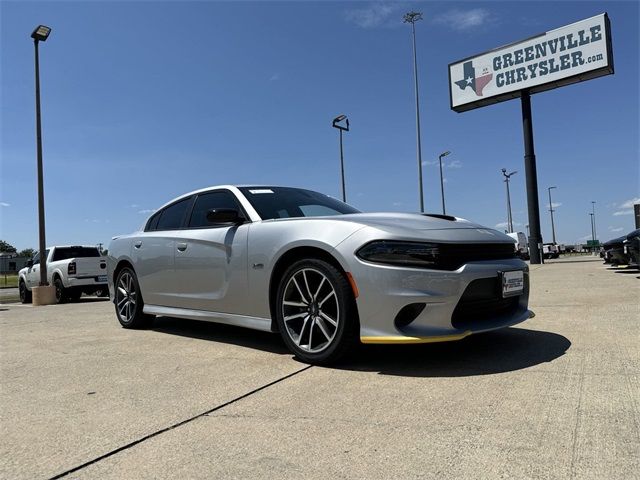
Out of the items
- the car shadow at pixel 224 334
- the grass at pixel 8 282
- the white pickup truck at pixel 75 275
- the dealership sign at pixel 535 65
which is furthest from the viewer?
the grass at pixel 8 282

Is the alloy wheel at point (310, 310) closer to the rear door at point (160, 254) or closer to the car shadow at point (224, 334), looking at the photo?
the car shadow at point (224, 334)

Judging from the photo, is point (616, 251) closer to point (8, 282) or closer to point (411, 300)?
point (411, 300)

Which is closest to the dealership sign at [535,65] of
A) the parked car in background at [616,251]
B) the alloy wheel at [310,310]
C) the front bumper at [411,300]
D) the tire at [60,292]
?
the parked car in background at [616,251]

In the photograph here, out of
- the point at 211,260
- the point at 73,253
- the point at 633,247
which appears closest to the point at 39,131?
the point at 73,253

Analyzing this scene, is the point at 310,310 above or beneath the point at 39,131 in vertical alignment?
beneath

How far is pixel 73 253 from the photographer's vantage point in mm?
14438

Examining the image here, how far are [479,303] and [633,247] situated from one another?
9.06 m

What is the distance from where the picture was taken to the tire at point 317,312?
3449mm

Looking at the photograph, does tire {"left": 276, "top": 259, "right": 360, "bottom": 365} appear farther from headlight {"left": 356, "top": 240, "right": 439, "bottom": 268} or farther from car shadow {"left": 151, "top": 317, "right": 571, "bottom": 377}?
headlight {"left": 356, "top": 240, "right": 439, "bottom": 268}

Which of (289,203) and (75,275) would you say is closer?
(289,203)

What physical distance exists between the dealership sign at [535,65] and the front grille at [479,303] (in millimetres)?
23174

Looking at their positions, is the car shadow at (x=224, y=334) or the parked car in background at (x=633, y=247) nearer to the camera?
the car shadow at (x=224, y=334)

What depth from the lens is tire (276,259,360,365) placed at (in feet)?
11.3

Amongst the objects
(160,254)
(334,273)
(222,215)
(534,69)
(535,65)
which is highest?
(535,65)
